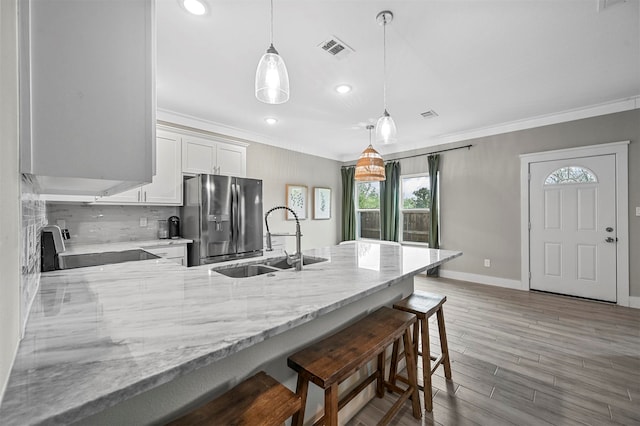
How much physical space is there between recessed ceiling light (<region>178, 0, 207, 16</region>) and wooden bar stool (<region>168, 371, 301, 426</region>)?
7.44 feet

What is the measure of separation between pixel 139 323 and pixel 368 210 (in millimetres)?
5715

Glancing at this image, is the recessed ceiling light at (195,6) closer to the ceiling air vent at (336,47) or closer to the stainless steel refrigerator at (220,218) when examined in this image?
the ceiling air vent at (336,47)

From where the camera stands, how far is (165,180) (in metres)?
3.49

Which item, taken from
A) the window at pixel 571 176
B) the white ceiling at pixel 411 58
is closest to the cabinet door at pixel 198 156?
the white ceiling at pixel 411 58

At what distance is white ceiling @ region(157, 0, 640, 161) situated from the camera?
1.96 m

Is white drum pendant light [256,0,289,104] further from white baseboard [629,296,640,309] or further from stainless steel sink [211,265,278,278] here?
white baseboard [629,296,640,309]

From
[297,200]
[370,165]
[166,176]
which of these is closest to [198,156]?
[166,176]

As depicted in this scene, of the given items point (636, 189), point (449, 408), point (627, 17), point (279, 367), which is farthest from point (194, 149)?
point (636, 189)

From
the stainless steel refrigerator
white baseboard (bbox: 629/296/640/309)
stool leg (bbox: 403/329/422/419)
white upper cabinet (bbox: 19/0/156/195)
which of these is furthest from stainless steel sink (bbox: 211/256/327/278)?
white baseboard (bbox: 629/296/640/309)

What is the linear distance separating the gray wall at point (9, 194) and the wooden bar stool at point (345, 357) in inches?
34.6

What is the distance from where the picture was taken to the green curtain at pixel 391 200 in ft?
18.5

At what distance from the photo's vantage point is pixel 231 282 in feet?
4.28

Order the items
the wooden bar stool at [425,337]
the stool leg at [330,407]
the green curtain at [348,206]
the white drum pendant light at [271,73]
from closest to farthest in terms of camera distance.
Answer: the stool leg at [330,407] → the white drum pendant light at [271,73] → the wooden bar stool at [425,337] → the green curtain at [348,206]

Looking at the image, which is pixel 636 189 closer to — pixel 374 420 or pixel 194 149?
pixel 374 420
